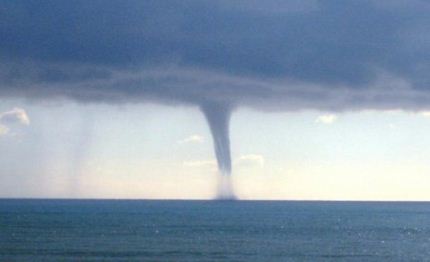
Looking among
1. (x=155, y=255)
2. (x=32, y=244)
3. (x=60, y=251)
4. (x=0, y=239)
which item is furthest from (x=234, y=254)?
(x=0, y=239)

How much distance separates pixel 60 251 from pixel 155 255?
41.6 ft

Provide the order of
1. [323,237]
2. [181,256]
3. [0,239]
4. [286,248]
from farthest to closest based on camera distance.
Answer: [323,237], [0,239], [286,248], [181,256]

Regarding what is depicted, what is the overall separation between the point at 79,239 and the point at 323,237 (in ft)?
139

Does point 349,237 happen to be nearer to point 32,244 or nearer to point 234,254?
point 234,254

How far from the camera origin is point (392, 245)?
131000 mm

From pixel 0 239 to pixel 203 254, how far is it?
38.1 m

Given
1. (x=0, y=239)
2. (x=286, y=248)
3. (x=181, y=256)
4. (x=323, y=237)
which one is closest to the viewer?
(x=181, y=256)

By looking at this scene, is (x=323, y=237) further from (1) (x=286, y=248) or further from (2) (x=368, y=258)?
(2) (x=368, y=258)

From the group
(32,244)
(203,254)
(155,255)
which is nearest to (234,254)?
(203,254)

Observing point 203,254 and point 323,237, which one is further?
point 323,237

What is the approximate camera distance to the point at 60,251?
106000 millimetres

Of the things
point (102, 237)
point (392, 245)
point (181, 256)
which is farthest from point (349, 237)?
point (181, 256)

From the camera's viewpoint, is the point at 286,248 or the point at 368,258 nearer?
the point at 368,258

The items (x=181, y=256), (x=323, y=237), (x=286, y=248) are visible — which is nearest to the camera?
(x=181, y=256)
